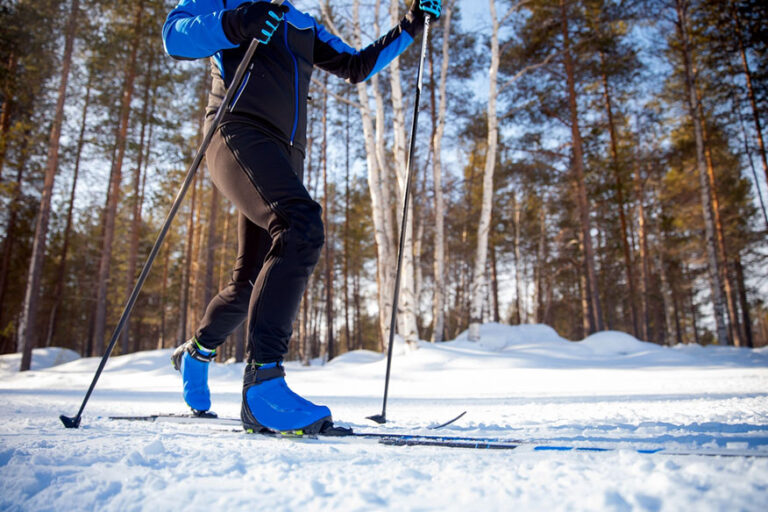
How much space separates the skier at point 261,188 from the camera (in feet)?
4.59

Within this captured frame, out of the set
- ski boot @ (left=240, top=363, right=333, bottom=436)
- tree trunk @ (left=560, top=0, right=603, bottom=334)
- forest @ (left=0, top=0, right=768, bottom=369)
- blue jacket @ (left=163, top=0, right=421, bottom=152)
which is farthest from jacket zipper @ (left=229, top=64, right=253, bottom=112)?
tree trunk @ (left=560, top=0, right=603, bottom=334)

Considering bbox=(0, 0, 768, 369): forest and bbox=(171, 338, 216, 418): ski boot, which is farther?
bbox=(0, 0, 768, 369): forest

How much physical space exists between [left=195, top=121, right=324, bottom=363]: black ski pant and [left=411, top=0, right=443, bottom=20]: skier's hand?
1.11 m

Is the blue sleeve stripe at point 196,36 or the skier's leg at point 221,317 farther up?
the blue sleeve stripe at point 196,36

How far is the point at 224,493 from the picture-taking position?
68cm

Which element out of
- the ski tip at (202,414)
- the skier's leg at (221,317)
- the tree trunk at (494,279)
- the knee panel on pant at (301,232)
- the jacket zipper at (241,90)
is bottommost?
the ski tip at (202,414)

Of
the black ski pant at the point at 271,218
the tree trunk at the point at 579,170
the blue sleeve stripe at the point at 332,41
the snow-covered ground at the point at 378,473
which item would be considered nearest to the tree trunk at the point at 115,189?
the blue sleeve stripe at the point at 332,41

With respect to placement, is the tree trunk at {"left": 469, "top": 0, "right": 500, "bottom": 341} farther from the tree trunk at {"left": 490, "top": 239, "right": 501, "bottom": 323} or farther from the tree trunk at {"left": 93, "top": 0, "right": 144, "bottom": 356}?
the tree trunk at {"left": 490, "top": 239, "right": 501, "bottom": 323}

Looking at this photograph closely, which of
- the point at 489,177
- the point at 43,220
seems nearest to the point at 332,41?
the point at 489,177

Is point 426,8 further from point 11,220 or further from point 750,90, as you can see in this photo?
point 11,220

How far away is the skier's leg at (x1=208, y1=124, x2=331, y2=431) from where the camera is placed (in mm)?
1354

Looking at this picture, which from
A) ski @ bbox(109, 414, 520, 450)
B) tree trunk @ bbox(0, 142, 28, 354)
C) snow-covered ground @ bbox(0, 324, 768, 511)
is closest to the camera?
snow-covered ground @ bbox(0, 324, 768, 511)

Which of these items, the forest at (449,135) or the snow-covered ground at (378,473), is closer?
the snow-covered ground at (378,473)

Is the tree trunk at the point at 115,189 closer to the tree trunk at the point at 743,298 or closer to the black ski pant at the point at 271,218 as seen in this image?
the black ski pant at the point at 271,218
